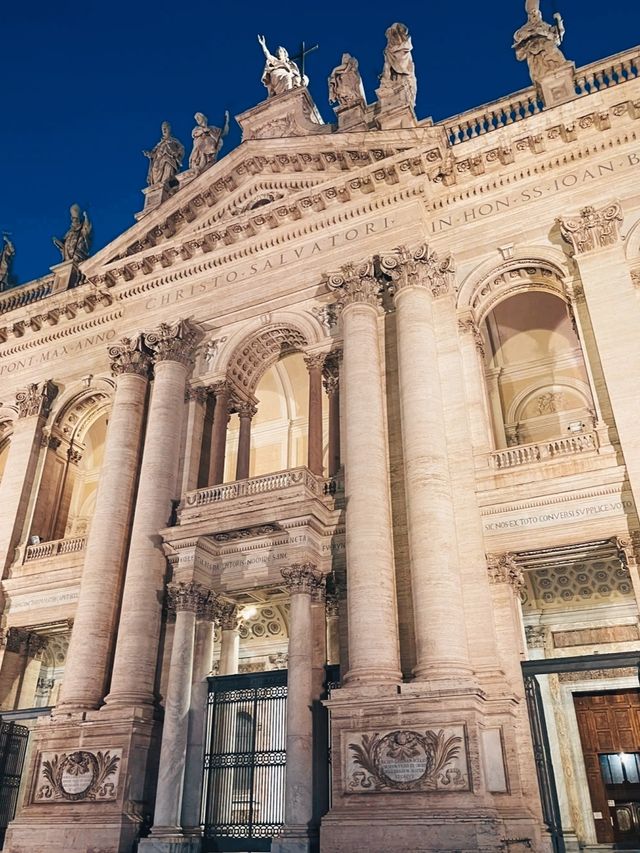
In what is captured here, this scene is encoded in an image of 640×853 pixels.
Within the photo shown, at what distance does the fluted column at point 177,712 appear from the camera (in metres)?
→ 13.1

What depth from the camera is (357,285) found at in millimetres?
16297

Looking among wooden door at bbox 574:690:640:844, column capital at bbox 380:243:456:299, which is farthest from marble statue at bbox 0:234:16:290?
wooden door at bbox 574:690:640:844

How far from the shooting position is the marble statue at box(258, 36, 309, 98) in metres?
21.5

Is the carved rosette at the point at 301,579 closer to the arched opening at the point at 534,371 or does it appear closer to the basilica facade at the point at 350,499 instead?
the basilica facade at the point at 350,499

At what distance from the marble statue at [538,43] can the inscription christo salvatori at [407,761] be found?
48.7 feet

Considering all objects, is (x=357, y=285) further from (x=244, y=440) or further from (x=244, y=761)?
(x=244, y=761)

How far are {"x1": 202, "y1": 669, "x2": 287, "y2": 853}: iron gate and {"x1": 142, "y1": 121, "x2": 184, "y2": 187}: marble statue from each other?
14823mm

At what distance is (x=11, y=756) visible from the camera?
16.8 metres

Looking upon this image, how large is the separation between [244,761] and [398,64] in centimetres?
1705

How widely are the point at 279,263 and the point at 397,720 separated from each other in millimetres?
11464

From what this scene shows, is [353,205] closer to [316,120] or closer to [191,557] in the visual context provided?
[316,120]

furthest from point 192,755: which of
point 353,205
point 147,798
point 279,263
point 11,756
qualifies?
point 353,205

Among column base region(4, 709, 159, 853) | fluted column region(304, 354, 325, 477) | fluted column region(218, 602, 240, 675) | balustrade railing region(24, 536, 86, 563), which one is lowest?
column base region(4, 709, 159, 853)

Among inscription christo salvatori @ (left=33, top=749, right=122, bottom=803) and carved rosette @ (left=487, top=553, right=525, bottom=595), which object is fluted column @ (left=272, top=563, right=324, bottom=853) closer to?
carved rosette @ (left=487, top=553, right=525, bottom=595)
